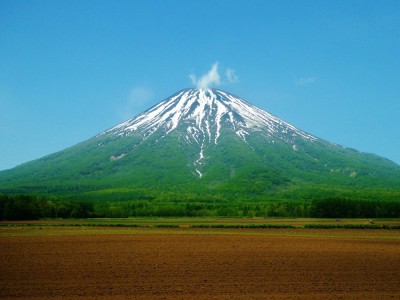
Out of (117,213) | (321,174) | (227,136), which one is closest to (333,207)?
(117,213)

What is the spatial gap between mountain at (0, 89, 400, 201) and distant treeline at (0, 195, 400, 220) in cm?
2119

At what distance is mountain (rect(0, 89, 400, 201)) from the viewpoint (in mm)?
125750

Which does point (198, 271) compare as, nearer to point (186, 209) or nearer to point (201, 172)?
point (186, 209)

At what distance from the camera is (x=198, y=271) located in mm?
20672

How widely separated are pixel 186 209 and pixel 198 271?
66634 mm

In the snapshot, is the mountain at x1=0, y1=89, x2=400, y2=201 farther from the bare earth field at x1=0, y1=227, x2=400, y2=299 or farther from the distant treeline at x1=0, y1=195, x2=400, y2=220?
the bare earth field at x1=0, y1=227, x2=400, y2=299

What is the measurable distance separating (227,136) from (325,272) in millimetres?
179130

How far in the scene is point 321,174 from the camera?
162 meters

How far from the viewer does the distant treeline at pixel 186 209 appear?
7025 cm

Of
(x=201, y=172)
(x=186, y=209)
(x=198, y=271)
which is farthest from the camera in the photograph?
(x=201, y=172)

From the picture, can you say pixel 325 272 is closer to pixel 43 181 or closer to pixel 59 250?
pixel 59 250

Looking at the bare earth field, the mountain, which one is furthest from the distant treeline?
the bare earth field

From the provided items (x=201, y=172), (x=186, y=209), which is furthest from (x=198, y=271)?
(x=201, y=172)

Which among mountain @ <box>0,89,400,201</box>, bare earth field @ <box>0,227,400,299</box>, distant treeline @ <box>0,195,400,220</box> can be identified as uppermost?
mountain @ <box>0,89,400,201</box>
